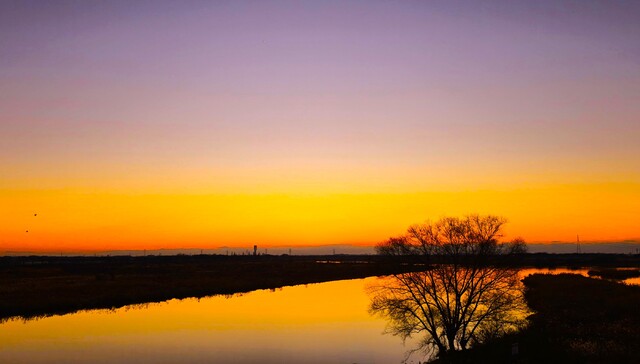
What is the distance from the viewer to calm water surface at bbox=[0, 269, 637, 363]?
36281mm

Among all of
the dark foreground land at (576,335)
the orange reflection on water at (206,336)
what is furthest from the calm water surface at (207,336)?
the dark foreground land at (576,335)

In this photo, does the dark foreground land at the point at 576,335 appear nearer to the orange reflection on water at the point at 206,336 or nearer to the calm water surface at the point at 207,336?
the calm water surface at the point at 207,336

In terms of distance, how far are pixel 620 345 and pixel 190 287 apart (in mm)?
63681

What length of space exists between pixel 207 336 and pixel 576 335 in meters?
26.8

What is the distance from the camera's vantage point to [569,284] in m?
76.7

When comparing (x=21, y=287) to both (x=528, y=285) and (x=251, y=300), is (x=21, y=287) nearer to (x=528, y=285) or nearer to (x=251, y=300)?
(x=251, y=300)

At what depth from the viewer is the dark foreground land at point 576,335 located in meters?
27.8

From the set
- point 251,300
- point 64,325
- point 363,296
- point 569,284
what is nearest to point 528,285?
point 569,284

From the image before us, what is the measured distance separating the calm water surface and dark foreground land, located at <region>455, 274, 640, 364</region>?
7035mm

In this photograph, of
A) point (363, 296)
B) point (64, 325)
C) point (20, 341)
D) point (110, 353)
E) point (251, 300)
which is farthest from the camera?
point (363, 296)

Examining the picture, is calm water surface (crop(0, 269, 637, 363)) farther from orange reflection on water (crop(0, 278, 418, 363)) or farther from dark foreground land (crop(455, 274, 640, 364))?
dark foreground land (crop(455, 274, 640, 364))

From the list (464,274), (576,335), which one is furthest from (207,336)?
(576,335)

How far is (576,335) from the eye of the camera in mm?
34844

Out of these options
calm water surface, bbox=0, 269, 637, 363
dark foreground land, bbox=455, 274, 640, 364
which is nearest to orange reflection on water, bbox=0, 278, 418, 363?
calm water surface, bbox=0, 269, 637, 363
